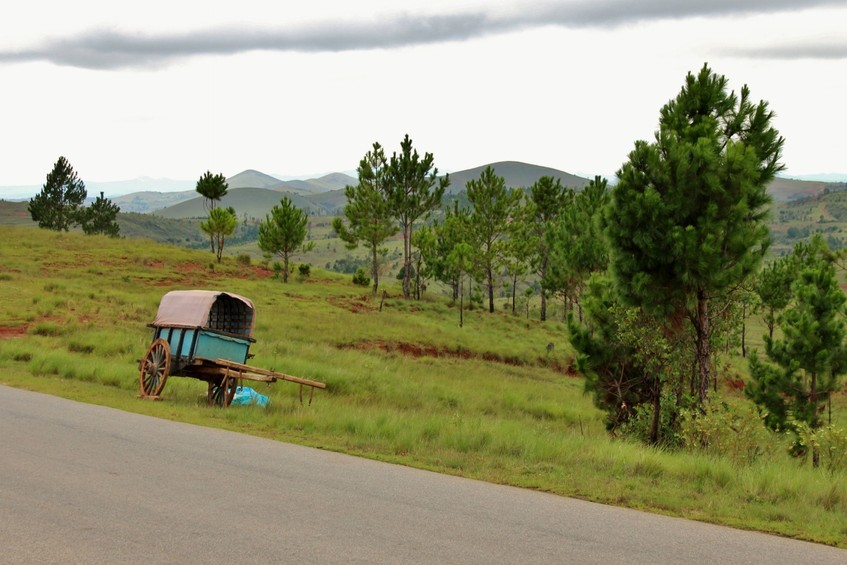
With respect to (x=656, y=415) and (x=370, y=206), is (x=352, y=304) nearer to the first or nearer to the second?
(x=370, y=206)

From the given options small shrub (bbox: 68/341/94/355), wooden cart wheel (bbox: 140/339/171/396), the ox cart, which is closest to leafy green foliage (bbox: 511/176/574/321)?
Answer: small shrub (bbox: 68/341/94/355)

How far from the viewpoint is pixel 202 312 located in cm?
1554

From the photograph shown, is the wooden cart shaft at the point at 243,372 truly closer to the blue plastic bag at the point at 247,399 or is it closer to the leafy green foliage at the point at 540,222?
the blue plastic bag at the point at 247,399

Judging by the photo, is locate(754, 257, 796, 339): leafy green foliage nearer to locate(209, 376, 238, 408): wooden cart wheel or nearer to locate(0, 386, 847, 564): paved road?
locate(209, 376, 238, 408): wooden cart wheel

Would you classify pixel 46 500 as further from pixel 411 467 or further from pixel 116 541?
pixel 411 467

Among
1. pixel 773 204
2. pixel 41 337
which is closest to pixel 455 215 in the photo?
pixel 41 337

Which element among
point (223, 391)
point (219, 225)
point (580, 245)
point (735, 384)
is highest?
point (219, 225)

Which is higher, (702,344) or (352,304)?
(702,344)

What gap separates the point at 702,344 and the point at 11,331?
23.4 meters

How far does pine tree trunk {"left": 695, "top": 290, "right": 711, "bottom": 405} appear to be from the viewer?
582 inches

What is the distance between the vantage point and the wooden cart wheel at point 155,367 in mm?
15373

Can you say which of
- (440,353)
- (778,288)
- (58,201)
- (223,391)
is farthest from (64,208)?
(223,391)

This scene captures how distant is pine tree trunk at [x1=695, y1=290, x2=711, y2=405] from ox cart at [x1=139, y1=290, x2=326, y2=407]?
8056 millimetres

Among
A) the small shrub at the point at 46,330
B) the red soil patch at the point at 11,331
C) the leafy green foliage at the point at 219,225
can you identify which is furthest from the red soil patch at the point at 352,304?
the red soil patch at the point at 11,331
